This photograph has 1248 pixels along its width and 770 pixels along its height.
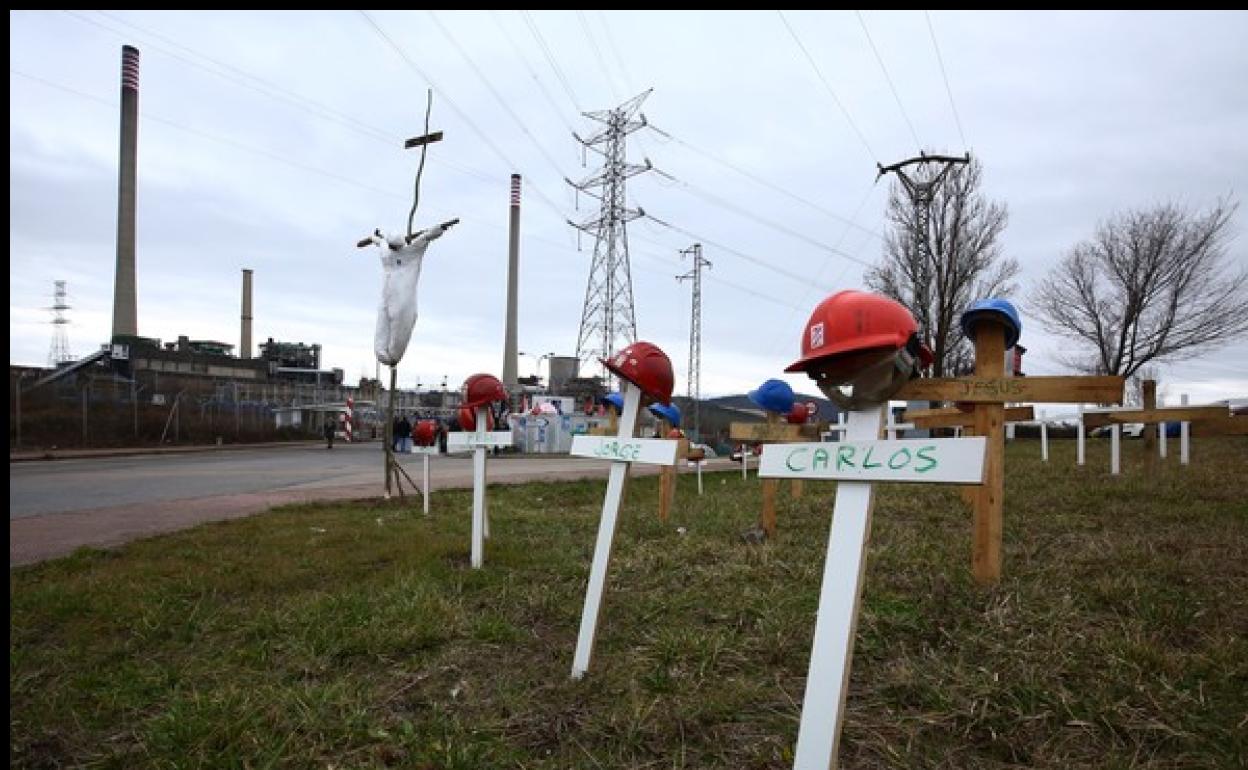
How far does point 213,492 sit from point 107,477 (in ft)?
14.5

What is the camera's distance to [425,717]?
117 inches

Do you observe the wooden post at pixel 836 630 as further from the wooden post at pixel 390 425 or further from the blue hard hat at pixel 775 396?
the wooden post at pixel 390 425

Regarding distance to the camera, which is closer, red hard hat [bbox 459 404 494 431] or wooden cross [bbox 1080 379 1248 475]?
red hard hat [bbox 459 404 494 431]

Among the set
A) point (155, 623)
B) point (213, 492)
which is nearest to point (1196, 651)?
point (155, 623)

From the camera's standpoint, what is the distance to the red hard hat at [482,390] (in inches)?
241

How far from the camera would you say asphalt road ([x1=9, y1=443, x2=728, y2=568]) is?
7.79 meters

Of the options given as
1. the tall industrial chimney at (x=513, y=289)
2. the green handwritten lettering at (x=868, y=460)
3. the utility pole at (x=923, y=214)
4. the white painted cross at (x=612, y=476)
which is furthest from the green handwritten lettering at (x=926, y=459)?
the tall industrial chimney at (x=513, y=289)

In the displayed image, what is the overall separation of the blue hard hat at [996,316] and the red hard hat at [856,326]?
86.2 inches

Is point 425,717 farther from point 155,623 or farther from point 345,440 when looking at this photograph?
point 345,440

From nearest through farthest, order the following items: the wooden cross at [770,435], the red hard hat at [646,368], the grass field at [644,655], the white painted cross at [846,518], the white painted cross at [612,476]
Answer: the white painted cross at [846,518] < the grass field at [644,655] < the white painted cross at [612,476] < the red hard hat at [646,368] < the wooden cross at [770,435]

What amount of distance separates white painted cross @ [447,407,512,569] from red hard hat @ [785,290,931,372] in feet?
12.4

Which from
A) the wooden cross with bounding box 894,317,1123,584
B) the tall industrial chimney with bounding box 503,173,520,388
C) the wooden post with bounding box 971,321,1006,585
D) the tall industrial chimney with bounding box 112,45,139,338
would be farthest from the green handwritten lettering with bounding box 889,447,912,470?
the tall industrial chimney with bounding box 503,173,520,388

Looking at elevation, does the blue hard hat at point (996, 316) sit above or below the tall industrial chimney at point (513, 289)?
Result: below

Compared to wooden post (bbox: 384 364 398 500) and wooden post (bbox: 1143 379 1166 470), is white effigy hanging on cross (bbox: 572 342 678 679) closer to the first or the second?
wooden post (bbox: 384 364 398 500)
